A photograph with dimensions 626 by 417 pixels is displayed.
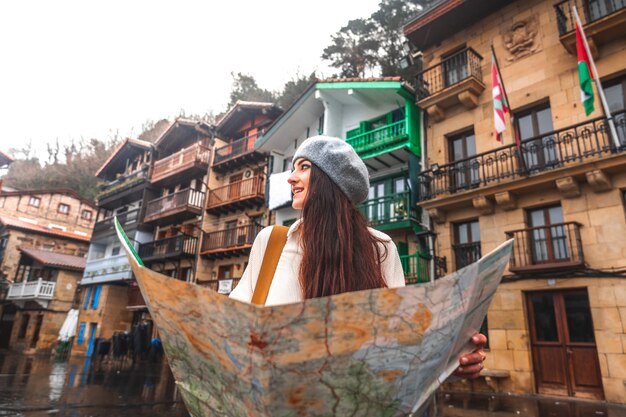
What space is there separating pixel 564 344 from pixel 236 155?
1655cm

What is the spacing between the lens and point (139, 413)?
6754 millimetres

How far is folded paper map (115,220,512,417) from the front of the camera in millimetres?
564

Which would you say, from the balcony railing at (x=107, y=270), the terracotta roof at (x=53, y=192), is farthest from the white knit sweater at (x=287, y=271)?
the terracotta roof at (x=53, y=192)

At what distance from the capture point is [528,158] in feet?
35.2

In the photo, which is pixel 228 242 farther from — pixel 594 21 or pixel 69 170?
pixel 69 170

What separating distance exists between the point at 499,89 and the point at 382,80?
4.77 m

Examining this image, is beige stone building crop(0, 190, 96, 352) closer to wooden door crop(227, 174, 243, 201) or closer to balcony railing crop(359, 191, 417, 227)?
wooden door crop(227, 174, 243, 201)

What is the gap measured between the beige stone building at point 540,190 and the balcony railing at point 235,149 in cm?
1047

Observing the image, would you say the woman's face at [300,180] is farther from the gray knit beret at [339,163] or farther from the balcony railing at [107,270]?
the balcony railing at [107,270]

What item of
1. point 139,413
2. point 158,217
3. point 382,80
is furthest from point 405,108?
point 158,217

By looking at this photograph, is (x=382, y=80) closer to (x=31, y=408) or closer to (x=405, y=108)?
(x=405, y=108)

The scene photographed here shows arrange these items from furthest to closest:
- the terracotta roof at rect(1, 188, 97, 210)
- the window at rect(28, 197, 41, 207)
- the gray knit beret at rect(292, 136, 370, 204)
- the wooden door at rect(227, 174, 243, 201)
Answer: the window at rect(28, 197, 41, 207) → the terracotta roof at rect(1, 188, 97, 210) → the wooden door at rect(227, 174, 243, 201) → the gray knit beret at rect(292, 136, 370, 204)

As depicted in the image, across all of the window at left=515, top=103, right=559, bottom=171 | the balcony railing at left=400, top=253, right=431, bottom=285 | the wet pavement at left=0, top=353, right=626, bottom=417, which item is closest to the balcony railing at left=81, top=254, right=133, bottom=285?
the wet pavement at left=0, top=353, right=626, bottom=417

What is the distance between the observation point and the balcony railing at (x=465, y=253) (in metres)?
11.2
